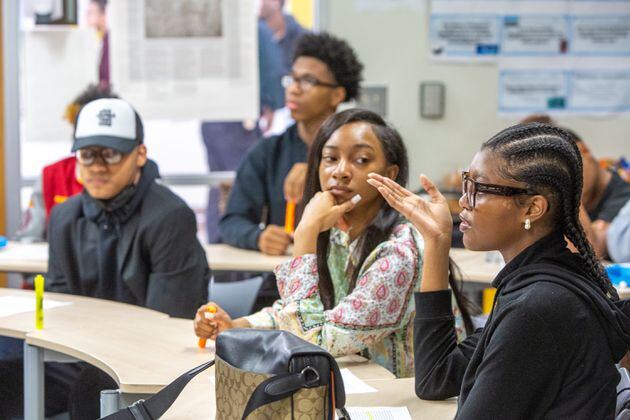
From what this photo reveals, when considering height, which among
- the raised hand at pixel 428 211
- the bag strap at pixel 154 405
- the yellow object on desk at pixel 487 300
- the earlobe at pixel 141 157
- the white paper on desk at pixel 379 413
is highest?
the earlobe at pixel 141 157

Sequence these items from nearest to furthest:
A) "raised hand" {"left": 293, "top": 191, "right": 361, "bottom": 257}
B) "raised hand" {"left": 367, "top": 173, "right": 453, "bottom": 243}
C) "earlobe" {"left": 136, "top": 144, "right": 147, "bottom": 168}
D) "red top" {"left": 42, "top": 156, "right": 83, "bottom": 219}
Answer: "raised hand" {"left": 367, "top": 173, "right": 453, "bottom": 243}
"raised hand" {"left": 293, "top": 191, "right": 361, "bottom": 257}
"earlobe" {"left": 136, "top": 144, "right": 147, "bottom": 168}
"red top" {"left": 42, "top": 156, "right": 83, "bottom": 219}

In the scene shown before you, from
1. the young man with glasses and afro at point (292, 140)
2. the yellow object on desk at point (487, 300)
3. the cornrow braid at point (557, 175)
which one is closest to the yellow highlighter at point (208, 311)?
the cornrow braid at point (557, 175)

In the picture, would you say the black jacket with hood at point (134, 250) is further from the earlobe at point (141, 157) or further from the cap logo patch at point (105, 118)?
the cap logo patch at point (105, 118)

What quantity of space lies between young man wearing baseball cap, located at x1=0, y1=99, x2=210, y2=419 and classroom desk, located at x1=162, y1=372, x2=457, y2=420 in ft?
3.36

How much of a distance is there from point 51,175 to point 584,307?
3475mm

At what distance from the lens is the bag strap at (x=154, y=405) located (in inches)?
68.4

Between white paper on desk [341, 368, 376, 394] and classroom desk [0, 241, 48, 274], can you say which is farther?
classroom desk [0, 241, 48, 274]

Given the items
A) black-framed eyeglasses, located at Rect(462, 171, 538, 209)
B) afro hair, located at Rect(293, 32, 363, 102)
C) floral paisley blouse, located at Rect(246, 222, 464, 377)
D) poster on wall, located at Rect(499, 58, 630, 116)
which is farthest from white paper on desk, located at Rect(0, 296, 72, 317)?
poster on wall, located at Rect(499, 58, 630, 116)

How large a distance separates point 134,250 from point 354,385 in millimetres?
1245

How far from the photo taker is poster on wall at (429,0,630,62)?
5.23 metres

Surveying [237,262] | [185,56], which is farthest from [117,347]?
[185,56]

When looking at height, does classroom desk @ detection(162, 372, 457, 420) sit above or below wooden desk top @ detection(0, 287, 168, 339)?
above

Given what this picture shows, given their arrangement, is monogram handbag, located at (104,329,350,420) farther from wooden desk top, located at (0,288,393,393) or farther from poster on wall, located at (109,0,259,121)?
poster on wall, located at (109,0,259,121)

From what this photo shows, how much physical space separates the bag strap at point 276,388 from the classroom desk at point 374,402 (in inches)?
13.4
